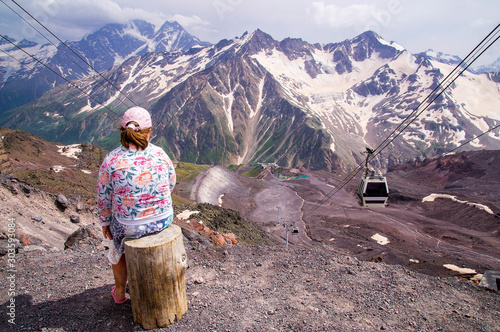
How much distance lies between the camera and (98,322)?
516 centimetres

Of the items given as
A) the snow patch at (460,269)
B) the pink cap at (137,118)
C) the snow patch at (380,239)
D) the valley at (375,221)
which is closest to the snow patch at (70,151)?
the valley at (375,221)

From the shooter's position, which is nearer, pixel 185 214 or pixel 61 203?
pixel 61 203

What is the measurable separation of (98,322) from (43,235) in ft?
31.0

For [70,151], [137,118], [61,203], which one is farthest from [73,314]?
[70,151]

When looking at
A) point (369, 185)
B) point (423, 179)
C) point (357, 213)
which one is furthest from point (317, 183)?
point (369, 185)

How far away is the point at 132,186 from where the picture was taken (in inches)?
182

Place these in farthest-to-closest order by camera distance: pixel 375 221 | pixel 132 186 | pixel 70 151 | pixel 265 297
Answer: pixel 70 151
pixel 375 221
pixel 265 297
pixel 132 186

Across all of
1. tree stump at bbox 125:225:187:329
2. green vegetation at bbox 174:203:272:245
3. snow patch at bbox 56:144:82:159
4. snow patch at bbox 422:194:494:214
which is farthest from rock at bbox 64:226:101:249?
snow patch at bbox 56:144:82:159

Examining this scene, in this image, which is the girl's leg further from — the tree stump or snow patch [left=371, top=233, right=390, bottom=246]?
snow patch [left=371, top=233, right=390, bottom=246]

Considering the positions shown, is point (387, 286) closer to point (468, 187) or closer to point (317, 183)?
point (317, 183)

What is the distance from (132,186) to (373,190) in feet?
46.2

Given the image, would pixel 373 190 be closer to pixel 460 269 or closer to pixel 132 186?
pixel 132 186

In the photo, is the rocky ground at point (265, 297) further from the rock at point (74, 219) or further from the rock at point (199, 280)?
the rock at point (74, 219)

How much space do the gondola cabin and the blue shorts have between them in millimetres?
13024
